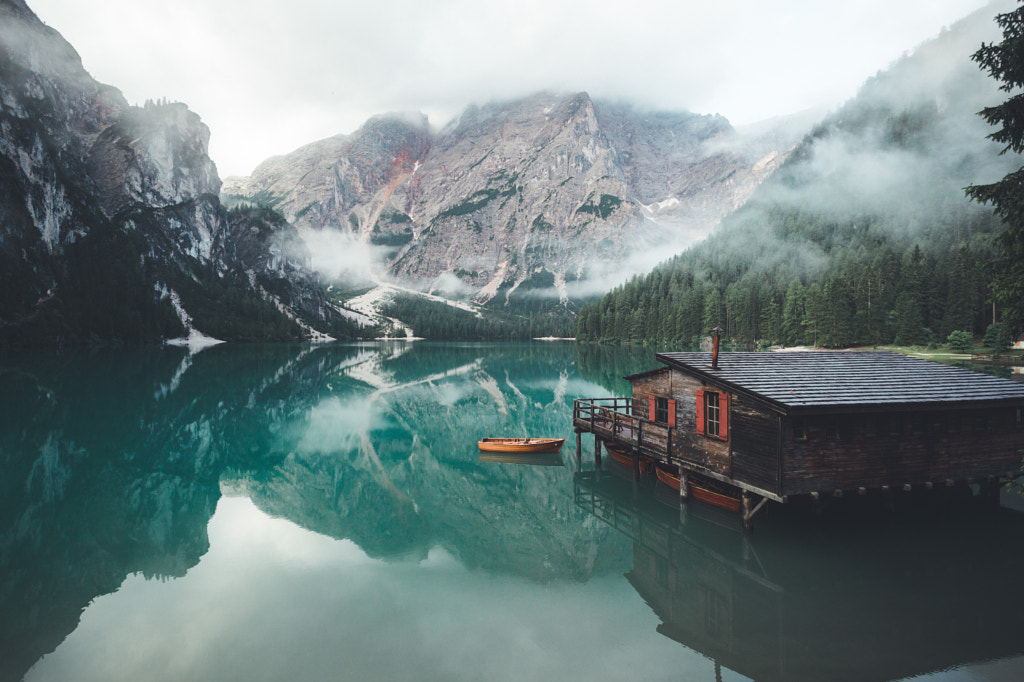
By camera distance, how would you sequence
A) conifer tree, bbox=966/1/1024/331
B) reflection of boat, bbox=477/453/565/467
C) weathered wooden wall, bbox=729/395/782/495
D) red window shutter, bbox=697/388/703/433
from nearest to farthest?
conifer tree, bbox=966/1/1024/331, weathered wooden wall, bbox=729/395/782/495, red window shutter, bbox=697/388/703/433, reflection of boat, bbox=477/453/565/467

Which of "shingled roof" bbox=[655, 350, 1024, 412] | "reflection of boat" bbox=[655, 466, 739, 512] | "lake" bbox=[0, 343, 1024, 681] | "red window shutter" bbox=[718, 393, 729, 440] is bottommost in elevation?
"lake" bbox=[0, 343, 1024, 681]

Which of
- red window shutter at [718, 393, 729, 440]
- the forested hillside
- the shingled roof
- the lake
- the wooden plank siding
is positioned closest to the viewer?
the lake

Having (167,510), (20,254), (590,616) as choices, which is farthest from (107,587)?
(20,254)

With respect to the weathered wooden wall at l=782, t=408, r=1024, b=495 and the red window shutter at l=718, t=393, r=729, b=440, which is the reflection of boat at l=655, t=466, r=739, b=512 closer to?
the red window shutter at l=718, t=393, r=729, b=440

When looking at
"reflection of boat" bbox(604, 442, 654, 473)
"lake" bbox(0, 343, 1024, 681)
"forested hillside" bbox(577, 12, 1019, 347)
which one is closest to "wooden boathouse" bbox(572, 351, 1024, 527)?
"lake" bbox(0, 343, 1024, 681)

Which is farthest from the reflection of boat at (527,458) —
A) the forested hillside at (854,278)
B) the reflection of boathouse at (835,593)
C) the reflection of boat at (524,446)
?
the forested hillside at (854,278)

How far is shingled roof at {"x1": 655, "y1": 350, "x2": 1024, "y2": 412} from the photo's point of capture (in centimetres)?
1827

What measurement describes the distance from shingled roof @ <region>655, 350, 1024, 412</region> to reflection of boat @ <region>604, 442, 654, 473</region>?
303 inches

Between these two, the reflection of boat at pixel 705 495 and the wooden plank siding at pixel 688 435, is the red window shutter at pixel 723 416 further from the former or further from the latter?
the reflection of boat at pixel 705 495

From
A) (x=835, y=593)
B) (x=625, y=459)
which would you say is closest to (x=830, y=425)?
(x=835, y=593)

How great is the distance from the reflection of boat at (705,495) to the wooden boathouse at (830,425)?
0.60ft

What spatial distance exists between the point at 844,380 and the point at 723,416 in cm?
558

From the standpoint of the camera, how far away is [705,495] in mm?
22234

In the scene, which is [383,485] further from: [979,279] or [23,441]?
[979,279]
